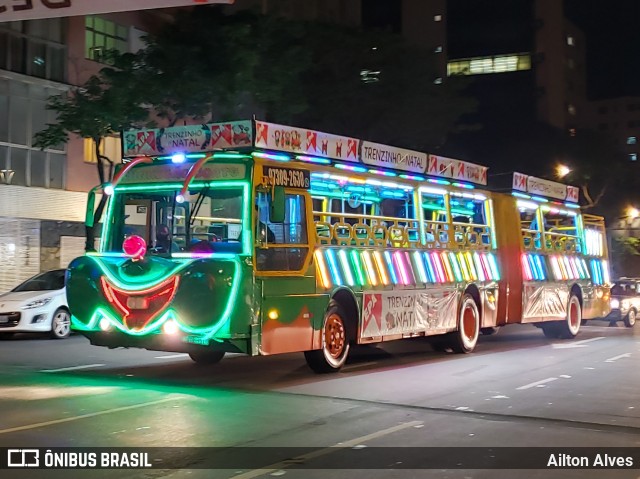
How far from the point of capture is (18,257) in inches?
971

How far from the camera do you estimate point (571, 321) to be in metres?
20.0

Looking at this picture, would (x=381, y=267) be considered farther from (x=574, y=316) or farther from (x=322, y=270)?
(x=574, y=316)

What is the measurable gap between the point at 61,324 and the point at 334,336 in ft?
26.1

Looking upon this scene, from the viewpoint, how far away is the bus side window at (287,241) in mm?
10508

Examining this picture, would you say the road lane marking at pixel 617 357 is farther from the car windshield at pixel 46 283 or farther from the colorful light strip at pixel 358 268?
the car windshield at pixel 46 283

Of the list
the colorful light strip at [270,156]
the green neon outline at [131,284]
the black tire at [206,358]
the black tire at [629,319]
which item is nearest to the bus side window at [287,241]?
the colorful light strip at [270,156]

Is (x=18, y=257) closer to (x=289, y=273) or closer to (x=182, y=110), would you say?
(x=182, y=110)

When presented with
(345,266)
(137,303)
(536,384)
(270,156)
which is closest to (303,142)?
(270,156)

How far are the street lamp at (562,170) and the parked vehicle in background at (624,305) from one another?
2042cm

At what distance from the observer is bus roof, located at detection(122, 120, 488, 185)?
1072 centimetres

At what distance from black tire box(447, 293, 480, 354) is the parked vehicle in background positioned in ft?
36.7

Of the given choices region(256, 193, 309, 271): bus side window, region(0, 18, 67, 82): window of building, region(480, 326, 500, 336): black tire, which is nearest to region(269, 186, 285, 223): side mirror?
region(256, 193, 309, 271): bus side window

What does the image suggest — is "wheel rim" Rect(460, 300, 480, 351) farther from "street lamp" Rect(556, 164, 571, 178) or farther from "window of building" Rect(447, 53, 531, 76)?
"window of building" Rect(447, 53, 531, 76)

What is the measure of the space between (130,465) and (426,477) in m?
2.38
